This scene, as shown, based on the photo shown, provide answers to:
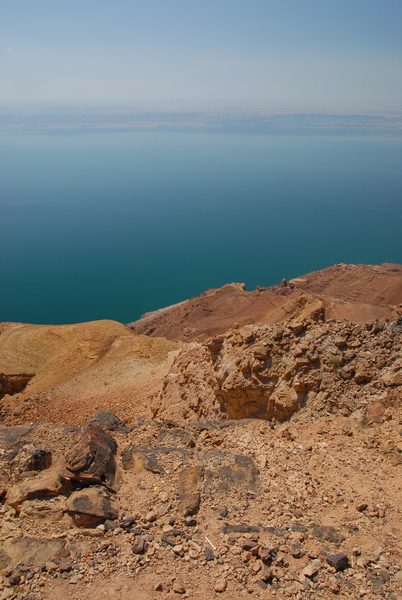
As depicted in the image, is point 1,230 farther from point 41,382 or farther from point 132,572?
point 132,572

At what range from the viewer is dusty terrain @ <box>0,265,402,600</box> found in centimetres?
593

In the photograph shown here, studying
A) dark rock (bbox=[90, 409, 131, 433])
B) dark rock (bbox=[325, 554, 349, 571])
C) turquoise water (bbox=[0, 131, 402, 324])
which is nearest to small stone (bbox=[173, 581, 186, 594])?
dark rock (bbox=[325, 554, 349, 571])

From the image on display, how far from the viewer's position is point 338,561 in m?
5.95

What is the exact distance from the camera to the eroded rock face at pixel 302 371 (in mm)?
10141

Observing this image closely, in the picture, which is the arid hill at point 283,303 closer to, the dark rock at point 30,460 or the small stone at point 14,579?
the dark rock at point 30,460

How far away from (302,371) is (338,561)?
17.2 feet

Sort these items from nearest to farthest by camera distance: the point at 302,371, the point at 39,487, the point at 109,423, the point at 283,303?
1. the point at 39,487
2. the point at 109,423
3. the point at 302,371
4. the point at 283,303

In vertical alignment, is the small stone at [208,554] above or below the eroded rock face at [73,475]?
below

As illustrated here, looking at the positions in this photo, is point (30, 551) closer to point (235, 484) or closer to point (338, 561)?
point (235, 484)

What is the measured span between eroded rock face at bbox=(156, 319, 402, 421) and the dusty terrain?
0.11 ft

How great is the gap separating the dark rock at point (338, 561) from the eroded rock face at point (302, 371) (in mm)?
3873

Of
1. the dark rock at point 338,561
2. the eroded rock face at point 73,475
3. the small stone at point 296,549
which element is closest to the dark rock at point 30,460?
the eroded rock face at point 73,475

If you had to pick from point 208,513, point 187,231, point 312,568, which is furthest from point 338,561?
point 187,231

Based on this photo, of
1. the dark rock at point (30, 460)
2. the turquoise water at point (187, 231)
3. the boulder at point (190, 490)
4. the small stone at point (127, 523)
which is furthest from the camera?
the turquoise water at point (187, 231)
